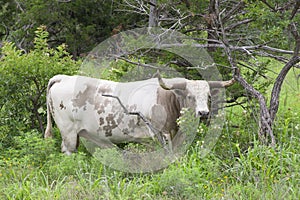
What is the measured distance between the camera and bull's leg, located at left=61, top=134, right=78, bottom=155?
6.89 m

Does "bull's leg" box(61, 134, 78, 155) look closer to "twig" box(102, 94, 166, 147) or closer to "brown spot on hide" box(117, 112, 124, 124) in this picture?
"brown spot on hide" box(117, 112, 124, 124)

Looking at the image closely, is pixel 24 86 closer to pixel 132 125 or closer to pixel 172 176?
pixel 132 125

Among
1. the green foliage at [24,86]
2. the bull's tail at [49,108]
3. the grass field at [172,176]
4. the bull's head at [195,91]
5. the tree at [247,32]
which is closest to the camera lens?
the grass field at [172,176]

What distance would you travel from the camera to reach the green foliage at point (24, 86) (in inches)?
282

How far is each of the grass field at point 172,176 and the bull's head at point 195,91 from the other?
0.42 m

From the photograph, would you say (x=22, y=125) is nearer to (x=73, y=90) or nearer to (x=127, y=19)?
(x=73, y=90)

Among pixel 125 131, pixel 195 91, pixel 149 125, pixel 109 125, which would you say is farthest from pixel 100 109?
pixel 195 91

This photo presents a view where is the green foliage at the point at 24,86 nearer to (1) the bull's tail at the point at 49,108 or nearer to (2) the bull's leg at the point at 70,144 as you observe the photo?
(1) the bull's tail at the point at 49,108

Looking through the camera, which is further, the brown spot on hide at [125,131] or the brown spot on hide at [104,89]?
the brown spot on hide at [104,89]

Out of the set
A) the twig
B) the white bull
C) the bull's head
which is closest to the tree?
the bull's head

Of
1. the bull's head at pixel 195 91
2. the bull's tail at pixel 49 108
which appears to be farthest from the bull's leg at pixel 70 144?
the bull's head at pixel 195 91

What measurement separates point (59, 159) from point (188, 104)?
1.64 metres

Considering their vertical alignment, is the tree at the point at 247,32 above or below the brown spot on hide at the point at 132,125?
above

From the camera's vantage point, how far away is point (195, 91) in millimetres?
6207
